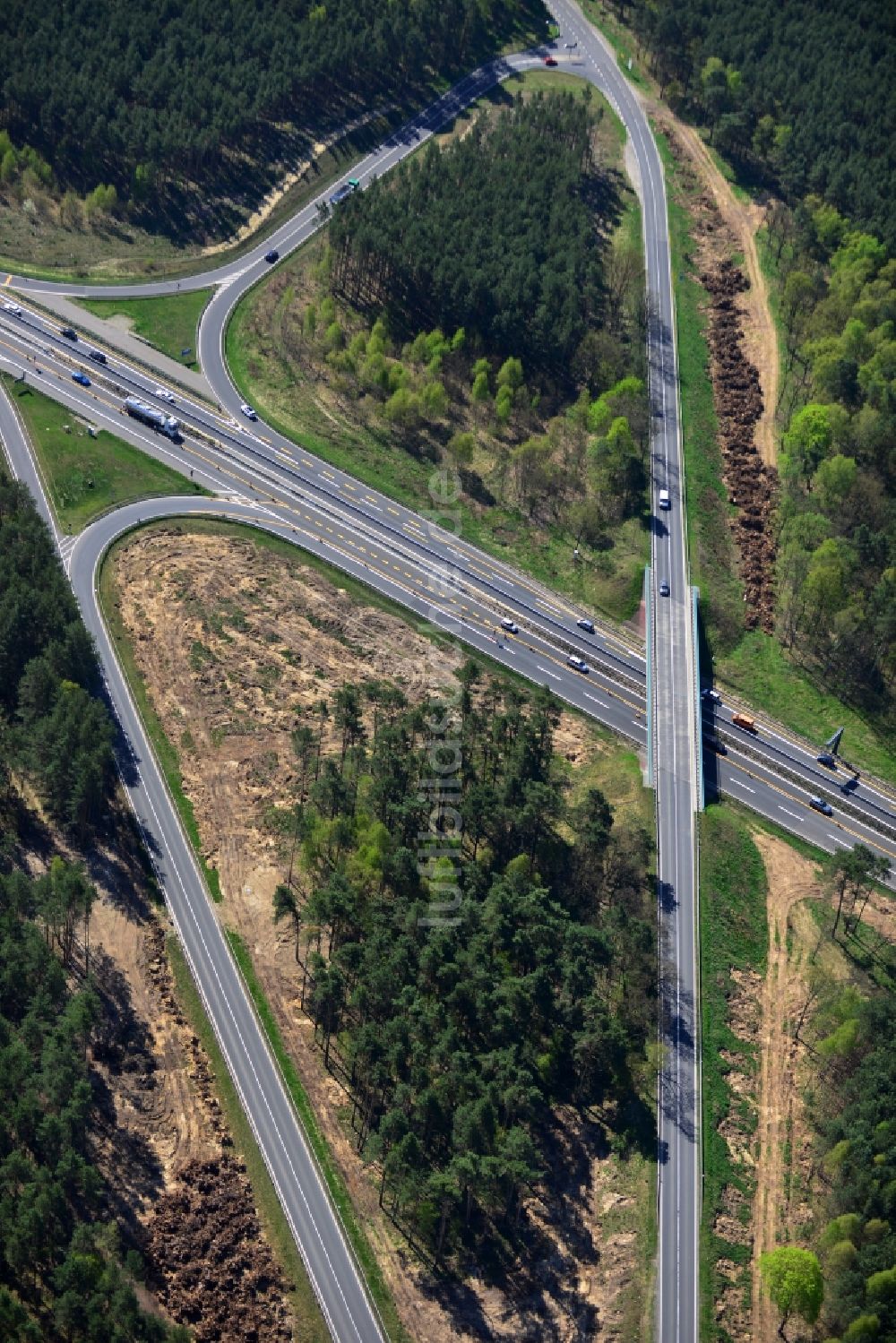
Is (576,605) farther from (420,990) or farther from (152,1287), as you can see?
(152,1287)

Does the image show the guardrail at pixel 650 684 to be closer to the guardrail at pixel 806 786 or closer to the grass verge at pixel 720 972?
the grass verge at pixel 720 972

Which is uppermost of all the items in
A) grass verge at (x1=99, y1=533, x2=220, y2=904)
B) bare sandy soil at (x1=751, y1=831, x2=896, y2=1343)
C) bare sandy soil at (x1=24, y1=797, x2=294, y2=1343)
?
bare sandy soil at (x1=751, y1=831, x2=896, y2=1343)

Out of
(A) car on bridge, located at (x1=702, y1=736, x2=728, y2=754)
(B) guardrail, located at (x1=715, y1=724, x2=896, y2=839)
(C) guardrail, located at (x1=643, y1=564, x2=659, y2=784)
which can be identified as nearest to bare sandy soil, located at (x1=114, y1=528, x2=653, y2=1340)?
(C) guardrail, located at (x1=643, y1=564, x2=659, y2=784)

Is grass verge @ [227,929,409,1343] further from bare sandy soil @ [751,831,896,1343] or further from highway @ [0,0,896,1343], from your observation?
bare sandy soil @ [751,831,896,1343]

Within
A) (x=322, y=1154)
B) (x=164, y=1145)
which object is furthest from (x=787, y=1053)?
(x=164, y=1145)

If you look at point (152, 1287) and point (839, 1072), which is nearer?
point (152, 1287)

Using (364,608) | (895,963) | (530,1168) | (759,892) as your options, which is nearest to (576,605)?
(364,608)

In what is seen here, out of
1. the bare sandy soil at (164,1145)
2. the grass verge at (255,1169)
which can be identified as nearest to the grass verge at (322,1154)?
the grass verge at (255,1169)
